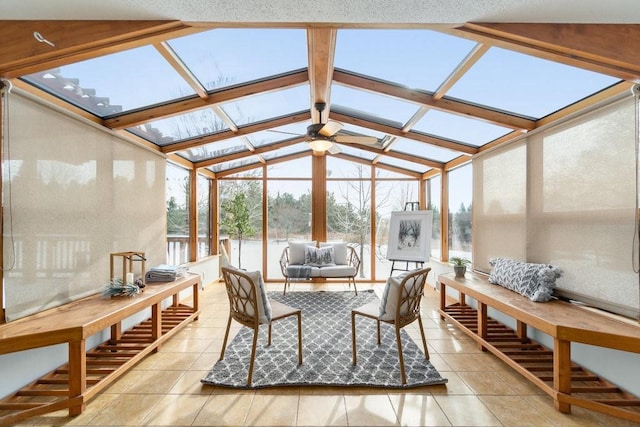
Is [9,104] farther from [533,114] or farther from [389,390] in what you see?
[533,114]

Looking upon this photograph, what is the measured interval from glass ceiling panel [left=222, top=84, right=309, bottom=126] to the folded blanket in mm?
2547

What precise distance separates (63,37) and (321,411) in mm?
3106

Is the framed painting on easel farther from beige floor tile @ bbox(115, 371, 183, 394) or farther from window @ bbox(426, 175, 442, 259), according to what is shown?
beige floor tile @ bbox(115, 371, 183, 394)

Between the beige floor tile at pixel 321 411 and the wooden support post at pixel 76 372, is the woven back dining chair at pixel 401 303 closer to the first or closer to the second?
the beige floor tile at pixel 321 411

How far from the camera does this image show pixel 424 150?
5.29 m

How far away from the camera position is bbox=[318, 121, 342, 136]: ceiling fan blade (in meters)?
3.63

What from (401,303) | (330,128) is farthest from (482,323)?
(330,128)

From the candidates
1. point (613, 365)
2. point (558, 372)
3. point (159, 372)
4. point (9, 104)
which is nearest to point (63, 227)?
point (9, 104)

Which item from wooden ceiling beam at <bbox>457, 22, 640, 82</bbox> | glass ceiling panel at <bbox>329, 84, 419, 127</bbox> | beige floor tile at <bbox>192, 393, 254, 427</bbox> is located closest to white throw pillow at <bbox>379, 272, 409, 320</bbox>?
beige floor tile at <bbox>192, 393, 254, 427</bbox>

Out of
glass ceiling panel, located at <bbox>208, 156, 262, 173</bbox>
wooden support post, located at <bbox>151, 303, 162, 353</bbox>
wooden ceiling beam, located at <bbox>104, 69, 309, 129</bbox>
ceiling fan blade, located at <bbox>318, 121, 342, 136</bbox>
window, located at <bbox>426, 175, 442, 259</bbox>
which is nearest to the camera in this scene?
wooden support post, located at <bbox>151, 303, 162, 353</bbox>

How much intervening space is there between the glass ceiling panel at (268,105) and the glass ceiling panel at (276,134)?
42 centimetres

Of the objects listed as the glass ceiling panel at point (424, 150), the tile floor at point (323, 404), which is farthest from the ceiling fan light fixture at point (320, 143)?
the tile floor at point (323, 404)

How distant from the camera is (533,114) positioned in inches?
125

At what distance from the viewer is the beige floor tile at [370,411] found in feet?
6.64
